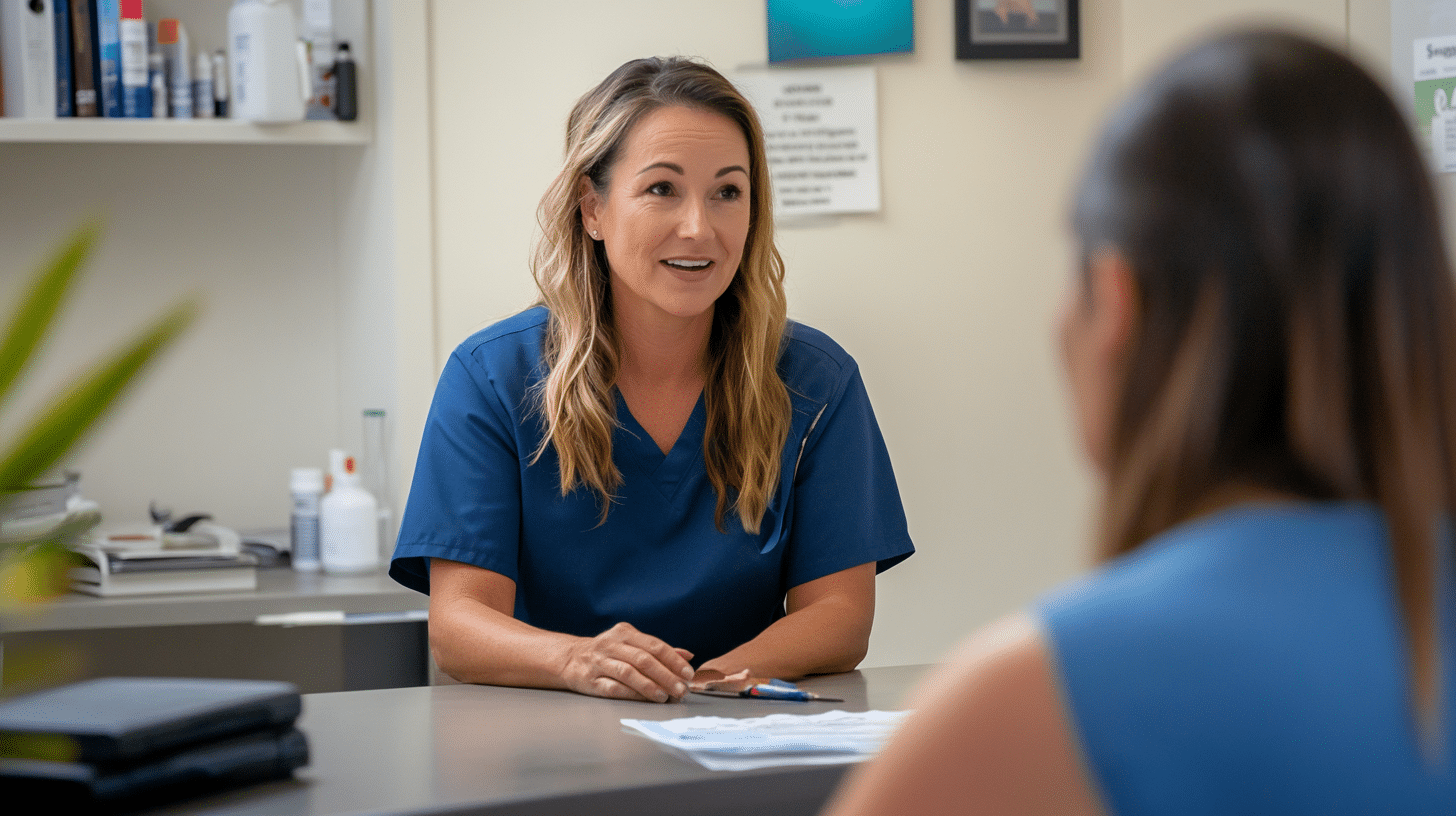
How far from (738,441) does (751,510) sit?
99mm

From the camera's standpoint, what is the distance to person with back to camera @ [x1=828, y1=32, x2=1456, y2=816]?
51 centimetres

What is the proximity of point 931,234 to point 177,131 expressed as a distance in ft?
4.70

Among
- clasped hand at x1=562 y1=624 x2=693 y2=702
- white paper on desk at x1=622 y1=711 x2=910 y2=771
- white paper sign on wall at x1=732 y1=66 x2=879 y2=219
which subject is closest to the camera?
white paper on desk at x1=622 y1=711 x2=910 y2=771

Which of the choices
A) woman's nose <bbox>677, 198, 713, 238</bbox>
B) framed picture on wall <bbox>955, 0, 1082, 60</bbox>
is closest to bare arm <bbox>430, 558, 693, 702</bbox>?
woman's nose <bbox>677, 198, 713, 238</bbox>

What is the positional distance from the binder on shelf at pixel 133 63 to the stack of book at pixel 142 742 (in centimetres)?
172

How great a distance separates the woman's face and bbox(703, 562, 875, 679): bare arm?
407 millimetres

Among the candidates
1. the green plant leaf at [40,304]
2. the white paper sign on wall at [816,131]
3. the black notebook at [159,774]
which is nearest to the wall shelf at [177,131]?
the white paper sign on wall at [816,131]

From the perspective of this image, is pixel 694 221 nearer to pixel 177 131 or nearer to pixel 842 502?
pixel 842 502

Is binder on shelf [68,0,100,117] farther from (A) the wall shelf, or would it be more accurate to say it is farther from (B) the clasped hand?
(B) the clasped hand

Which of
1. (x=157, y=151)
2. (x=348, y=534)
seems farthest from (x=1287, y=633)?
(x=157, y=151)

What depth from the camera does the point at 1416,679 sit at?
0.51 meters

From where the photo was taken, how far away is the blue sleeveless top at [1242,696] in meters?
0.50

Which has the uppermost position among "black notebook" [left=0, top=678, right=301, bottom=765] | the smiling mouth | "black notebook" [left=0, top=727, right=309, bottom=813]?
the smiling mouth

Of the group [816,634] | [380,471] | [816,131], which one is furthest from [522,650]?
[816,131]
